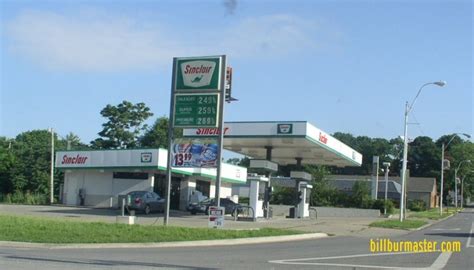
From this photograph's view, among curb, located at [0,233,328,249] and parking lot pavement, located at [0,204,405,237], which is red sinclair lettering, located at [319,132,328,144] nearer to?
parking lot pavement, located at [0,204,405,237]

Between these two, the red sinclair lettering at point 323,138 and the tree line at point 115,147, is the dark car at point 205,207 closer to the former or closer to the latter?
the red sinclair lettering at point 323,138

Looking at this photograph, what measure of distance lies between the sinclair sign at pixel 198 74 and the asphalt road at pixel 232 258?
878 centimetres

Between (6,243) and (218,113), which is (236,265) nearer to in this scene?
(6,243)

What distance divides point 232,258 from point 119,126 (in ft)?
227

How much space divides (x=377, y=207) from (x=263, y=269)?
4039 centimetres

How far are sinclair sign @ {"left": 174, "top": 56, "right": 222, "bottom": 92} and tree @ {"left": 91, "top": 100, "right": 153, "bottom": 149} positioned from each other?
57090 millimetres

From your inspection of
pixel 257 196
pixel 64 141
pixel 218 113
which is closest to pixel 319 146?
pixel 257 196

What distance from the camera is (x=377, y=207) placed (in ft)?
169

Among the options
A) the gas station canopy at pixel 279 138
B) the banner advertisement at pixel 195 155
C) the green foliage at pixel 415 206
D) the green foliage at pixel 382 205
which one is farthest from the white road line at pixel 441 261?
the green foliage at pixel 415 206

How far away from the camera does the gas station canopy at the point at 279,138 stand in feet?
112

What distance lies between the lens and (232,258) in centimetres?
1511

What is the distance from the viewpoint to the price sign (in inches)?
977

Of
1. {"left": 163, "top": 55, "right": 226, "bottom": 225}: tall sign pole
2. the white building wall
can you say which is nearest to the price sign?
{"left": 163, "top": 55, "right": 226, "bottom": 225}: tall sign pole

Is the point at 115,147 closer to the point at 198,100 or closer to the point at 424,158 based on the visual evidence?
the point at 198,100
